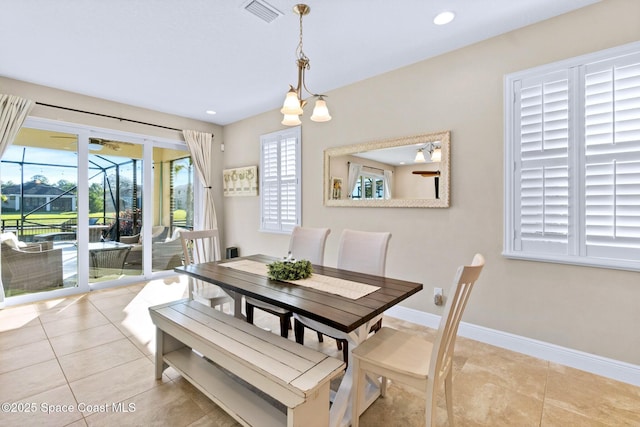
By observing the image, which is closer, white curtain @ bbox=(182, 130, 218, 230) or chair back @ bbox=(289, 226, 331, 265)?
chair back @ bbox=(289, 226, 331, 265)

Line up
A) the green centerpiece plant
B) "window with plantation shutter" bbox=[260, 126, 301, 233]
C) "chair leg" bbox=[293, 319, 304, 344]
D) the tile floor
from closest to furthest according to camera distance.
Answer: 1. the tile floor
2. the green centerpiece plant
3. "chair leg" bbox=[293, 319, 304, 344]
4. "window with plantation shutter" bbox=[260, 126, 301, 233]

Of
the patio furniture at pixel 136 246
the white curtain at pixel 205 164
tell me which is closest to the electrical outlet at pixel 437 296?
the white curtain at pixel 205 164

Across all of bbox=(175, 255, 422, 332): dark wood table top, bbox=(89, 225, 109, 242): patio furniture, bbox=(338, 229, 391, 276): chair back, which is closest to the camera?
bbox=(175, 255, 422, 332): dark wood table top

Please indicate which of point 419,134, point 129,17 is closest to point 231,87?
point 129,17

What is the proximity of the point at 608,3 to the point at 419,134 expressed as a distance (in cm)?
156

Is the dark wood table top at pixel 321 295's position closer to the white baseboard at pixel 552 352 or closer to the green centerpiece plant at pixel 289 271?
the green centerpiece plant at pixel 289 271

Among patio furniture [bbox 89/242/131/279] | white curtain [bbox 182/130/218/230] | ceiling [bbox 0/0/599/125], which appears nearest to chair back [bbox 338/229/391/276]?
ceiling [bbox 0/0/599/125]

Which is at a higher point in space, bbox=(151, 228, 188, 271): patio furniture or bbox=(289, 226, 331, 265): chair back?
bbox=(289, 226, 331, 265): chair back

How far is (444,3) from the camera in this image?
216 cm

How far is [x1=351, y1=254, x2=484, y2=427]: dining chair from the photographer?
52.2 inches

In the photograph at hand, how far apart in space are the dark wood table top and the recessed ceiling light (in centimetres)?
208

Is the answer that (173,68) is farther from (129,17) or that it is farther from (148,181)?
(148,181)

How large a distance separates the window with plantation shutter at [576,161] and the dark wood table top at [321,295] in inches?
50.9

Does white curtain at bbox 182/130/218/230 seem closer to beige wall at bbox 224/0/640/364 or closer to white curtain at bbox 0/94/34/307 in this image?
white curtain at bbox 0/94/34/307
